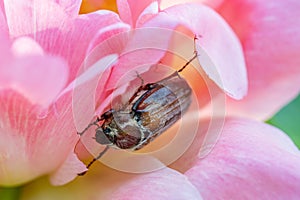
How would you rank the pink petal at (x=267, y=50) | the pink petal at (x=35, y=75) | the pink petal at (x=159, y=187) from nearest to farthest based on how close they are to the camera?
the pink petal at (x=35, y=75), the pink petal at (x=159, y=187), the pink petal at (x=267, y=50)

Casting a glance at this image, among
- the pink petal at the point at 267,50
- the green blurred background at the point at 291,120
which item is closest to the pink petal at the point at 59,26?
the pink petal at the point at 267,50

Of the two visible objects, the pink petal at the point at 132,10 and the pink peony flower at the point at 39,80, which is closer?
the pink peony flower at the point at 39,80

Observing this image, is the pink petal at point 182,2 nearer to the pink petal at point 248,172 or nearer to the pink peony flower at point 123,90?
the pink peony flower at point 123,90

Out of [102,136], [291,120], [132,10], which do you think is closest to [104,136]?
[102,136]

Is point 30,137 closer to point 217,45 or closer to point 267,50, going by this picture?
point 217,45

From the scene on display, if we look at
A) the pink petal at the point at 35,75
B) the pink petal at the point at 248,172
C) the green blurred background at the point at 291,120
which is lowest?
the green blurred background at the point at 291,120

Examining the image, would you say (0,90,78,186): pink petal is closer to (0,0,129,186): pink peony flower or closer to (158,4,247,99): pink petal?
(0,0,129,186): pink peony flower

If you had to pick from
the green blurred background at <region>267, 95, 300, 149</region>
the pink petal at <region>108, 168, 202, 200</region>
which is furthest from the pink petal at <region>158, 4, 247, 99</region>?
the green blurred background at <region>267, 95, 300, 149</region>

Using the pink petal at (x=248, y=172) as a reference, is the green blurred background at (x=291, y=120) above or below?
below

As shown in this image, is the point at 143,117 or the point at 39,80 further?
the point at 143,117
